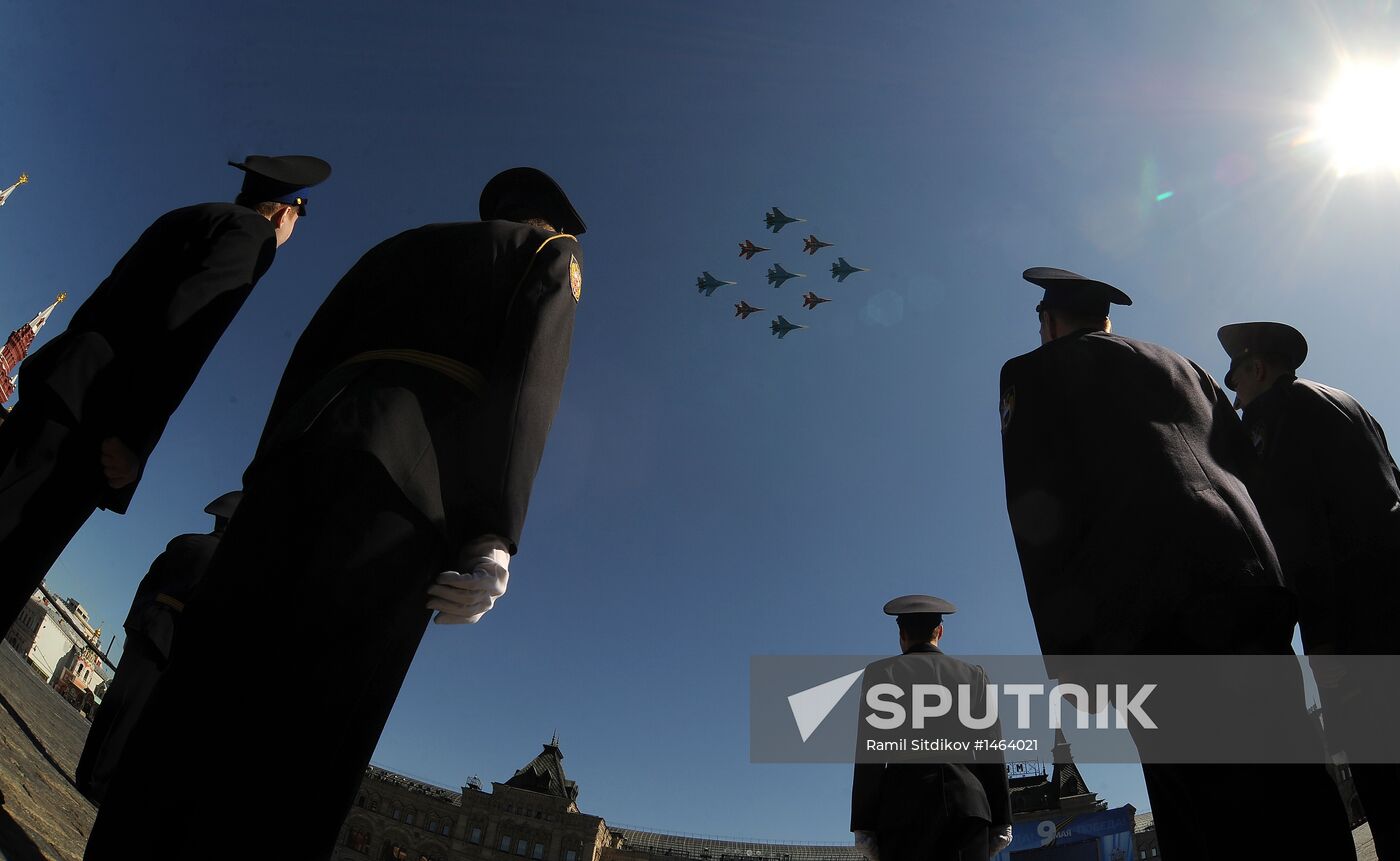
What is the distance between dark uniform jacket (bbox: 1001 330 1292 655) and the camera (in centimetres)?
221

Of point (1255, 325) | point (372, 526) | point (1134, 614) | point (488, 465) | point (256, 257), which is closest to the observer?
point (372, 526)

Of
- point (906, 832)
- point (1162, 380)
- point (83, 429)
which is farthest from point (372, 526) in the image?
point (906, 832)

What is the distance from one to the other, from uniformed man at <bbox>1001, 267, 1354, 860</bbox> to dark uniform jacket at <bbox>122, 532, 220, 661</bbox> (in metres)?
5.36

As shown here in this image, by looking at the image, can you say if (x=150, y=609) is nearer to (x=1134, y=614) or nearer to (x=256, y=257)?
(x=256, y=257)

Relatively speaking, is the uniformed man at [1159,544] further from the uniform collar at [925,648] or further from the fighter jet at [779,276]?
the fighter jet at [779,276]

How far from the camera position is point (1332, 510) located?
137 inches

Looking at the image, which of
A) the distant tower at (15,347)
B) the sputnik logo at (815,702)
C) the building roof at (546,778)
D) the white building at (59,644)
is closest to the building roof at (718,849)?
the building roof at (546,778)

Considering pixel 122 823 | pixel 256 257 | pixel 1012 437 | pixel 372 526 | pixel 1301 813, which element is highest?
pixel 256 257

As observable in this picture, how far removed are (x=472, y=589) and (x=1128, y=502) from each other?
7.15 feet

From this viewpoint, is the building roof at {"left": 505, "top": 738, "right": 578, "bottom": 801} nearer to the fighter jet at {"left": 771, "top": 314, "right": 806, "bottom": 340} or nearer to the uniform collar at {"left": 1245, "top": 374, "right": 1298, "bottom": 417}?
the fighter jet at {"left": 771, "top": 314, "right": 806, "bottom": 340}

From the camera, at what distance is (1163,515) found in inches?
93.3

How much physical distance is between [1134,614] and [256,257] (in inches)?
160

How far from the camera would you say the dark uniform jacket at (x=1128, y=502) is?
7.25 ft

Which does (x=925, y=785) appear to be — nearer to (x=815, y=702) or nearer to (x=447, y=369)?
(x=815, y=702)
